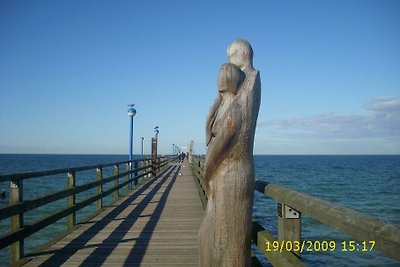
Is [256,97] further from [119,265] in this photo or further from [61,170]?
[61,170]

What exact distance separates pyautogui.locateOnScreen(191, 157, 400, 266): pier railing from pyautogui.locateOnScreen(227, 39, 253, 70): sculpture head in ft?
3.39

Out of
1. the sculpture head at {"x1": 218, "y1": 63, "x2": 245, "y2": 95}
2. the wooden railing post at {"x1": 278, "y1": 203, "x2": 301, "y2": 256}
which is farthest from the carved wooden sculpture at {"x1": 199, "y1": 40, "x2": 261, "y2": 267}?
the wooden railing post at {"x1": 278, "y1": 203, "x2": 301, "y2": 256}

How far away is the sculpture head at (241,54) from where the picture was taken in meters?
2.98

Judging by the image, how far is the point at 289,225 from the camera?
109 inches

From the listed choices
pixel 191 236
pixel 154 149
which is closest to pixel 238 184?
pixel 191 236

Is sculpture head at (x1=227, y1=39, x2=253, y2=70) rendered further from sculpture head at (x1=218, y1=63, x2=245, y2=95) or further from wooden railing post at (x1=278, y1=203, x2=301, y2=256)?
wooden railing post at (x1=278, y1=203, x2=301, y2=256)

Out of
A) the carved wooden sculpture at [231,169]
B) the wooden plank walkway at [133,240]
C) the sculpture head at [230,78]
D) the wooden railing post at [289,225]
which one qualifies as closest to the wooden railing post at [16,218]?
the wooden plank walkway at [133,240]

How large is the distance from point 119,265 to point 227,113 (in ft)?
9.01

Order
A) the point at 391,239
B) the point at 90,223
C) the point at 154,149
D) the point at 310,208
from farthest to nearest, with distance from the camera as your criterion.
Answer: the point at 154,149
the point at 90,223
the point at 310,208
the point at 391,239

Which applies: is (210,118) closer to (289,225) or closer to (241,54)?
(241,54)

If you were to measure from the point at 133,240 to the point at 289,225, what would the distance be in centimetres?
363

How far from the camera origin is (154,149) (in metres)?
21.9

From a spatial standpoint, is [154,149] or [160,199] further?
[154,149]

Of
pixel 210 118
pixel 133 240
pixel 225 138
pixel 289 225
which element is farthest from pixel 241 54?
pixel 133 240
